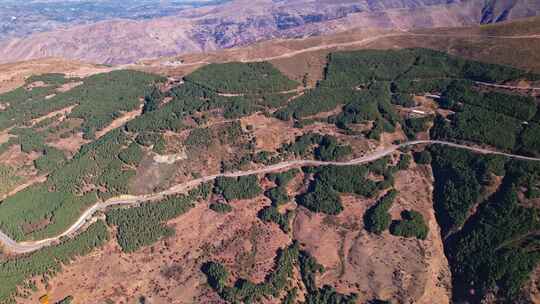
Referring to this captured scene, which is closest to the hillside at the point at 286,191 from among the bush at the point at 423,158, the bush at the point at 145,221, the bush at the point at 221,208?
the bush at the point at 221,208

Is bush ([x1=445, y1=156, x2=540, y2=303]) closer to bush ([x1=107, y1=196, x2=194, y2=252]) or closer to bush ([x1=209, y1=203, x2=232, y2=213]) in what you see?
bush ([x1=209, y1=203, x2=232, y2=213])

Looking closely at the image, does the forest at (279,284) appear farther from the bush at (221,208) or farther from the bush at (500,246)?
the bush at (500,246)

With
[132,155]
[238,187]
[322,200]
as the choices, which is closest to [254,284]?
[322,200]

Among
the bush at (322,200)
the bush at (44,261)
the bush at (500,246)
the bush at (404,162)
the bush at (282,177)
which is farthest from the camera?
Result: the bush at (282,177)

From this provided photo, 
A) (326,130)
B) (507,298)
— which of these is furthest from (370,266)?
(326,130)

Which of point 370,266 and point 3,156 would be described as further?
point 3,156

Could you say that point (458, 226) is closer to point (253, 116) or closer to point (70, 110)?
point (253, 116)

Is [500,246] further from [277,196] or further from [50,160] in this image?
[50,160]

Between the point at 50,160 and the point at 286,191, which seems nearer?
the point at 286,191
